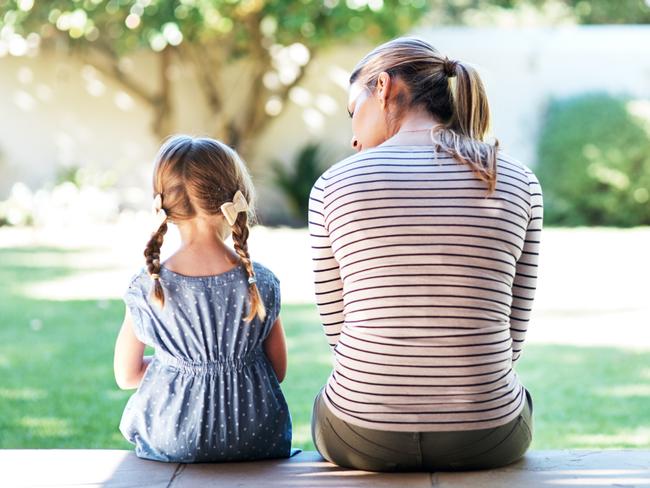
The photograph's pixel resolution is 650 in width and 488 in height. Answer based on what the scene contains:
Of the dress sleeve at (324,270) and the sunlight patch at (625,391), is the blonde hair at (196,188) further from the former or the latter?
the sunlight patch at (625,391)

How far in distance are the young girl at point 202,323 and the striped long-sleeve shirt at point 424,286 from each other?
0.33 meters

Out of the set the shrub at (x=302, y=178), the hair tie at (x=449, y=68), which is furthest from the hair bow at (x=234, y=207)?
the shrub at (x=302, y=178)

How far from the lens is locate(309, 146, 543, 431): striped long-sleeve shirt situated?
7.84ft

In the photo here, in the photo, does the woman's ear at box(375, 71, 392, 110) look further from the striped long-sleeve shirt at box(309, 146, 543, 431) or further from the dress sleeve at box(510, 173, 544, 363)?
the dress sleeve at box(510, 173, 544, 363)

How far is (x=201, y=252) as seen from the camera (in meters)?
2.77

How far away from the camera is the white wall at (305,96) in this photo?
13.5 m

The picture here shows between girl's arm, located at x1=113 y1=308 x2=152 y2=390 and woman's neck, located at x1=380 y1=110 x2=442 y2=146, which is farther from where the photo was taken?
girl's arm, located at x1=113 y1=308 x2=152 y2=390

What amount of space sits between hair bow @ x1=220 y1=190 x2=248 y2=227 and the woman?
23cm

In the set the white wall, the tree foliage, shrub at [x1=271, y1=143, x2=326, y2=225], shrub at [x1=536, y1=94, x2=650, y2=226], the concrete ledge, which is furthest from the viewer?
shrub at [x1=271, y1=143, x2=326, y2=225]

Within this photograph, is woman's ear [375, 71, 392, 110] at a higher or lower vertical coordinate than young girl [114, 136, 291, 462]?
higher

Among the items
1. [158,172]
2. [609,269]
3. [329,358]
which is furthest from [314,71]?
[158,172]

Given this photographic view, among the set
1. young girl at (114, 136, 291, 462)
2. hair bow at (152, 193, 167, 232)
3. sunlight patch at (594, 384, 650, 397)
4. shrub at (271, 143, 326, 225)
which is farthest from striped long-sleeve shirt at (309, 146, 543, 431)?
shrub at (271, 143, 326, 225)

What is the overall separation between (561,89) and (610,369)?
329 inches

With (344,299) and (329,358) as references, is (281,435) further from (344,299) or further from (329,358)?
(329,358)
